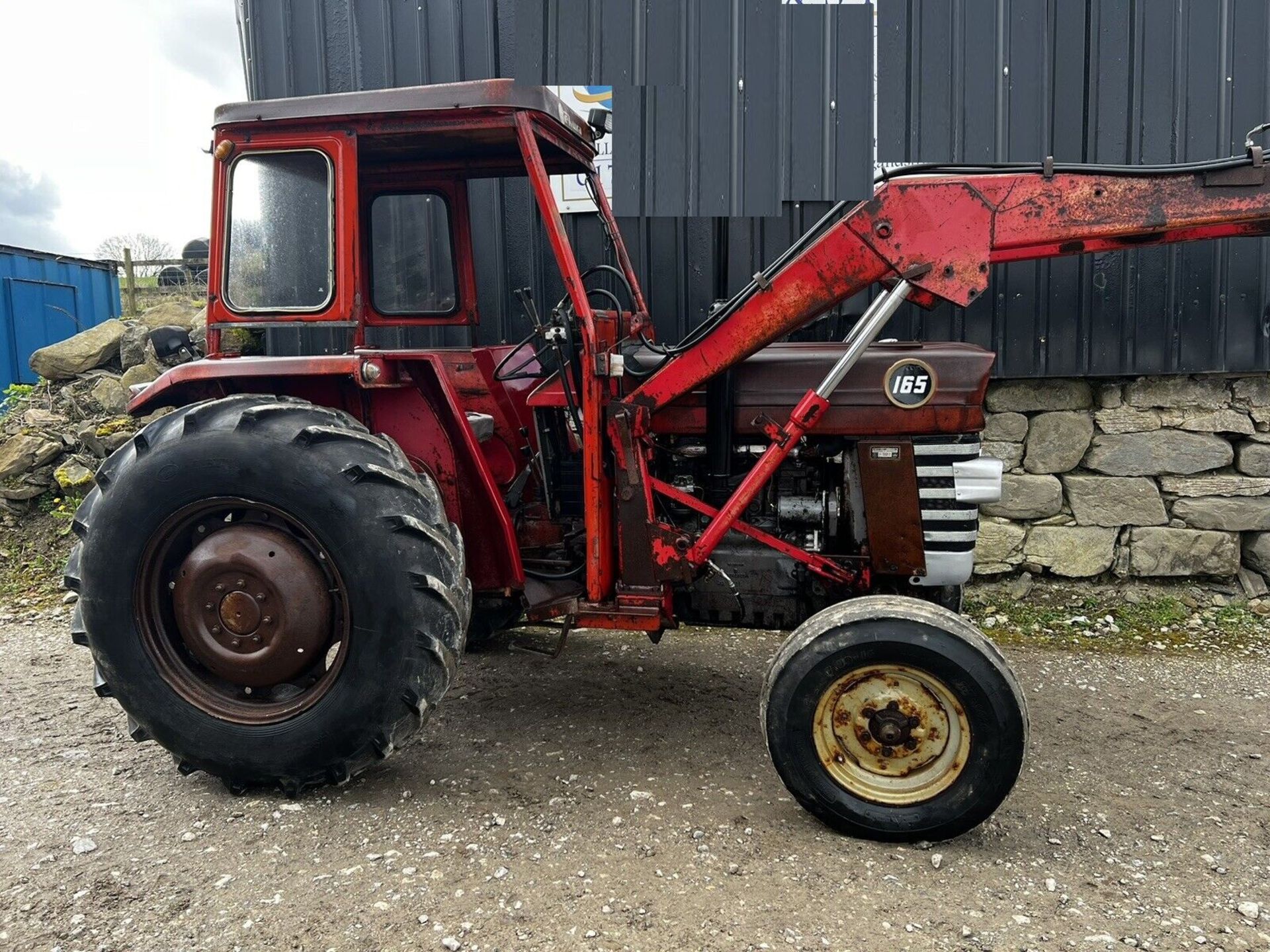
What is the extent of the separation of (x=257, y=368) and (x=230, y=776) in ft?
4.54

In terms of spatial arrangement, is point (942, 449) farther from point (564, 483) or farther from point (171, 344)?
point (171, 344)

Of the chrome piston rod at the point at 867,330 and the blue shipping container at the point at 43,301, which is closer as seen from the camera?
the chrome piston rod at the point at 867,330

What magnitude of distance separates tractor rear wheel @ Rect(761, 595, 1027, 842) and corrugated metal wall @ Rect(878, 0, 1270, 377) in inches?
108

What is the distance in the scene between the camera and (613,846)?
2930 millimetres

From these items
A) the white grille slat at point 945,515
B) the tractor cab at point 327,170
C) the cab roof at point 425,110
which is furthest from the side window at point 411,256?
the white grille slat at point 945,515

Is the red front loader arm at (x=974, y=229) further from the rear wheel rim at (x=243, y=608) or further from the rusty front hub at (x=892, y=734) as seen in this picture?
the rear wheel rim at (x=243, y=608)

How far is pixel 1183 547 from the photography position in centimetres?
525

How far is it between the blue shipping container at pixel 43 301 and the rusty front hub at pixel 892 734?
432 inches

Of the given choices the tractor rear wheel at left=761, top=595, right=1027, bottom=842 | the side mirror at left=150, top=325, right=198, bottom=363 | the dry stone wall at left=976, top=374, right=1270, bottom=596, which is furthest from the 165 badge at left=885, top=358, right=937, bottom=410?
the side mirror at left=150, top=325, right=198, bottom=363

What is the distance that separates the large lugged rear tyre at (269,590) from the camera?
120 inches

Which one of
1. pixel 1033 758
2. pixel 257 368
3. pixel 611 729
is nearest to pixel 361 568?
pixel 257 368

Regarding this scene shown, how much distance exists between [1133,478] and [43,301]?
11.8 meters

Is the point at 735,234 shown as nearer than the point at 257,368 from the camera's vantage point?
No

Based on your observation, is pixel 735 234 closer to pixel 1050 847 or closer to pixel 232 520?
pixel 232 520
